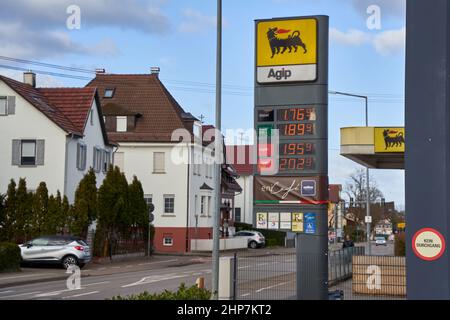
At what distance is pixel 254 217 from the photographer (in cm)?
1580

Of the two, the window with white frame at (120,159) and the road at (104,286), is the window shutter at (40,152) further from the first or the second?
the window with white frame at (120,159)

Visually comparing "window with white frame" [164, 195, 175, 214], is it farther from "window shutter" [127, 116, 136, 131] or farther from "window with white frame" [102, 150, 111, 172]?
"window with white frame" [102, 150, 111, 172]

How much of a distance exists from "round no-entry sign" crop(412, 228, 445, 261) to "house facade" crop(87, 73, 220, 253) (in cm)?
4694

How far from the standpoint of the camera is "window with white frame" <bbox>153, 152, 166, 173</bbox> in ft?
185

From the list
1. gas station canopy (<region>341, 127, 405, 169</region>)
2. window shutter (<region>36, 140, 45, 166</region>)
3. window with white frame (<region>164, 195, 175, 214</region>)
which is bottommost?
window with white frame (<region>164, 195, 175, 214</region>)

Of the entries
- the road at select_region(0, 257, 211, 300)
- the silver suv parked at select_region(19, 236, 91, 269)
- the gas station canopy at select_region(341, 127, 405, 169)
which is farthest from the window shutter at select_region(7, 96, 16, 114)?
the gas station canopy at select_region(341, 127, 405, 169)

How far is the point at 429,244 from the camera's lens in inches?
322

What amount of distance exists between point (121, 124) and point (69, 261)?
25.1 meters

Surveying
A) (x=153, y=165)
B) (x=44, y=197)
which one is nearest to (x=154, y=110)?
(x=153, y=165)

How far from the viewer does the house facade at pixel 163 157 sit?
182 ft

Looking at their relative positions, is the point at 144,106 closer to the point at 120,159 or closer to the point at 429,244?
the point at 120,159

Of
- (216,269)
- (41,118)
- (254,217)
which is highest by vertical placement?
(41,118)
